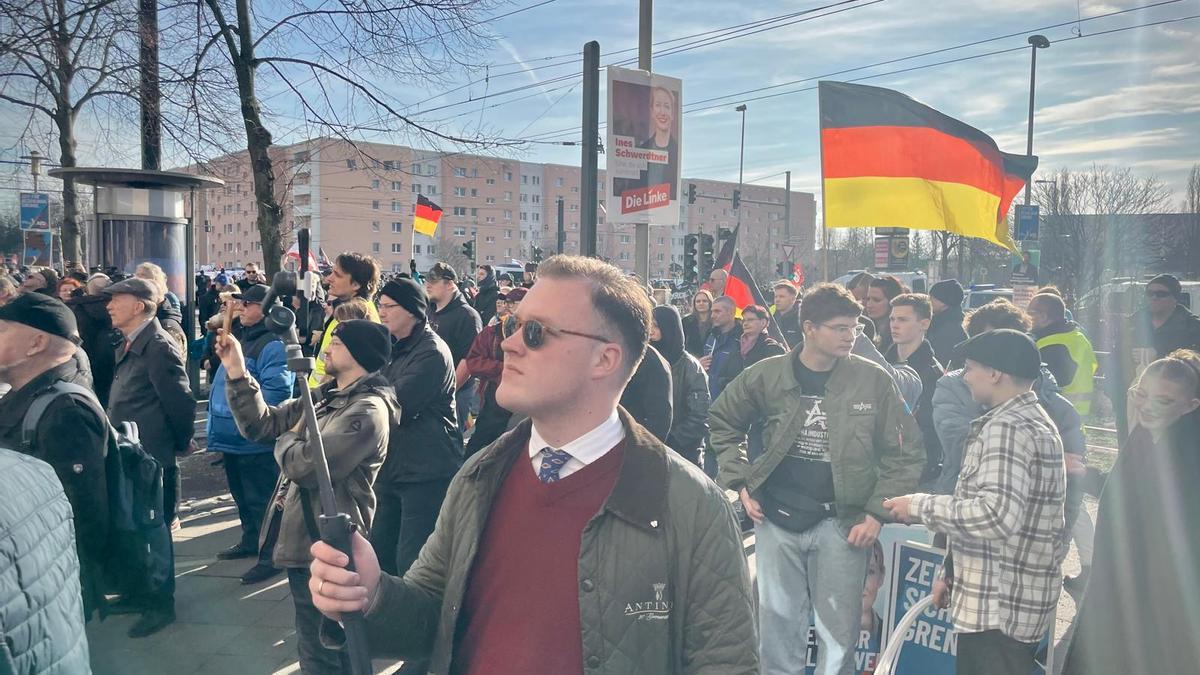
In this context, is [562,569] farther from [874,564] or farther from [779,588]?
[874,564]

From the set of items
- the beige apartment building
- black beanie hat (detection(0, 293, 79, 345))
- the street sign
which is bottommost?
black beanie hat (detection(0, 293, 79, 345))

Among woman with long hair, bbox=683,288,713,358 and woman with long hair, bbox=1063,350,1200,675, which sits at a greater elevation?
woman with long hair, bbox=683,288,713,358

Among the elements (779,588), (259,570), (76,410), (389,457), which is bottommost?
(259,570)

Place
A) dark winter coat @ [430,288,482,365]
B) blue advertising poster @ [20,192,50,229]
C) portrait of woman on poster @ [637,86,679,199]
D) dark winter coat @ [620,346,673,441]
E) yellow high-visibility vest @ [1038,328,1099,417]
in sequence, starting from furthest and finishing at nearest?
blue advertising poster @ [20,192,50,229]
portrait of woman on poster @ [637,86,679,199]
dark winter coat @ [430,288,482,365]
yellow high-visibility vest @ [1038,328,1099,417]
dark winter coat @ [620,346,673,441]

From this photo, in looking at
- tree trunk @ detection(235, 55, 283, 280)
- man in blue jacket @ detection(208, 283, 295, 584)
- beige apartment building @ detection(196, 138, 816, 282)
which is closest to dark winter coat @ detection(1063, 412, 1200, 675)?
man in blue jacket @ detection(208, 283, 295, 584)

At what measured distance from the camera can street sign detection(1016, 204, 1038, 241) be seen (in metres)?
20.3

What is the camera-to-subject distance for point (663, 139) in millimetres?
8781

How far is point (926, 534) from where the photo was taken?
4215mm

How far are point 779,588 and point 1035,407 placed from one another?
1452mm

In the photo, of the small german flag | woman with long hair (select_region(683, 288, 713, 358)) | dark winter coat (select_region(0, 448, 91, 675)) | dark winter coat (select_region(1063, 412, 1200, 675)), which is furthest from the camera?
the small german flag

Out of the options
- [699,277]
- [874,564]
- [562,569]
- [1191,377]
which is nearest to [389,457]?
[874,564]

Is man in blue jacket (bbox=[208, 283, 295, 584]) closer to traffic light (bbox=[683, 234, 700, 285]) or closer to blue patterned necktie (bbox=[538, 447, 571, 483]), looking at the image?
blue patterned necktie (bbox=[538, 447, 571, 483])

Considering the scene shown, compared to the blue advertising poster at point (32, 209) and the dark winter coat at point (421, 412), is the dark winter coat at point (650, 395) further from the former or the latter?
→ the blue advertising poster at point (32, 209)

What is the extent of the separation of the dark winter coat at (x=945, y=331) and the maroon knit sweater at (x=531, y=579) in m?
5.94
